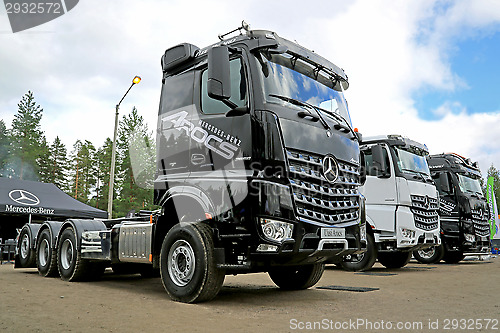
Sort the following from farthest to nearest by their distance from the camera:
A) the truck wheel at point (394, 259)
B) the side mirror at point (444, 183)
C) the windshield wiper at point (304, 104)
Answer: the side mirror at point (444, 183)
the truck wheel at point (394, 259)
the windshield wiper at point (304, 104)

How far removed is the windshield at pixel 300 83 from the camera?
18.7 ft

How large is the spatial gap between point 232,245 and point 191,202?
2.86 ft

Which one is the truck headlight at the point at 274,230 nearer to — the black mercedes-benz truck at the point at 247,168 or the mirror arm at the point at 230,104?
the black mercedes-benz truck at the point at 247,168

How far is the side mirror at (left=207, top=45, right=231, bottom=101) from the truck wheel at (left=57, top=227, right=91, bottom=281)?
4.66 m

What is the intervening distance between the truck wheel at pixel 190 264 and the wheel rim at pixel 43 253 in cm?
446

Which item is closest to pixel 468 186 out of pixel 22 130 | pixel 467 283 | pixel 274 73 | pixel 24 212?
pixel 467 283

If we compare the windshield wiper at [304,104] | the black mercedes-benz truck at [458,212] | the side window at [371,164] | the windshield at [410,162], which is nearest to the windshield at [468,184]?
the black mercedes-benz truck at [458,212]

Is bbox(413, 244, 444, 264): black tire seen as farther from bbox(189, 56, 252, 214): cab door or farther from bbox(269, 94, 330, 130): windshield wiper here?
bbox(189, 56, 252, 214): cab door

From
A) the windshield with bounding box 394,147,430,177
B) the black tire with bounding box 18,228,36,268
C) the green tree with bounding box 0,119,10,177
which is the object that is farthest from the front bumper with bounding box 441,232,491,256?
the green tree with bounding box 0,119,10,177

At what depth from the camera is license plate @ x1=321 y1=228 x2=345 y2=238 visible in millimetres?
5504

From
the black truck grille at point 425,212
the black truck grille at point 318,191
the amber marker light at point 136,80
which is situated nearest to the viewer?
the black truck grille at point 318,191

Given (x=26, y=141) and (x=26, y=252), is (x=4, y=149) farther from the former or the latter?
(x=26, y=252)

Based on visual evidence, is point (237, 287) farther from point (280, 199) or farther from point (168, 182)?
point (280, 199)

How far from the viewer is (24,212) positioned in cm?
1642
